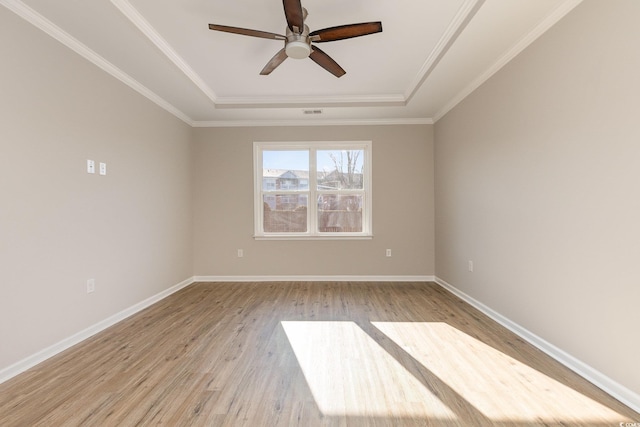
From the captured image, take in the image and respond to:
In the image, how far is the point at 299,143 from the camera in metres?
4.39

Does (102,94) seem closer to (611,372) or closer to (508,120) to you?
(508,120)

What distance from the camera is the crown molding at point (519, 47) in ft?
6.30

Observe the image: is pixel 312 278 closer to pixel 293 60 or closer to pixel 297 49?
pixel 293 60

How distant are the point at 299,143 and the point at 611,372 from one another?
13.1 ft

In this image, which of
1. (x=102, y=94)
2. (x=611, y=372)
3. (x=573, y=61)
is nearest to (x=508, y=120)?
(x=573, y=61)

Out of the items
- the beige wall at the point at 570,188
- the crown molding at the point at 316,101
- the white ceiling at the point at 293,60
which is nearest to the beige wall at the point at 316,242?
the white ceiling at the point at 293,60

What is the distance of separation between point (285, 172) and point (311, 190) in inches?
20.3

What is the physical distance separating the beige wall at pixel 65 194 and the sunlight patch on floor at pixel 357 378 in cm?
183

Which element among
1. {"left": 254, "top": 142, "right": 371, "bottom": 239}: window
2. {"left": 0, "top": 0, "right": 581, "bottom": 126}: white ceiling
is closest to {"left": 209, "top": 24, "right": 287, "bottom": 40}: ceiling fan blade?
{"left": 0, "top": 0, "right": 581, "bottom": 126}: white ceiling

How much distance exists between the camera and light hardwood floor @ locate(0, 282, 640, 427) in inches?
58.4

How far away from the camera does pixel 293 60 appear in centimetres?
282

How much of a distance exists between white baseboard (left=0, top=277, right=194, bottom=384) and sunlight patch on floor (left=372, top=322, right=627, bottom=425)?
2603mm

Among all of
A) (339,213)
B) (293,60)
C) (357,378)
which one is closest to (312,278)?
Answer: (339,213)

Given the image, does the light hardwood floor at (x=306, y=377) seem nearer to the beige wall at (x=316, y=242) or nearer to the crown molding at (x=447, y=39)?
the beige wall at (x=316, y=242)
